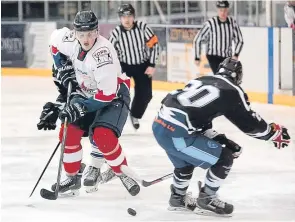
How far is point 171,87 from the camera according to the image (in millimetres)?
9273

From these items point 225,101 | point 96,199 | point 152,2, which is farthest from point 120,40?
point 152,2

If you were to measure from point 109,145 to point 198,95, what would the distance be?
57cm

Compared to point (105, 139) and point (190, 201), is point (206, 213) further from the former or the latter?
point (105, 139)

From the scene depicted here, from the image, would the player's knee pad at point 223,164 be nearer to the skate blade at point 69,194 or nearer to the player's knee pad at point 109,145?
the player's knee pad at point 109,145

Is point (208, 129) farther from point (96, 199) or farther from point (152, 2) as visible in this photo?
point (152, 2)

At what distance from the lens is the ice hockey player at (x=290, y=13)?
786 centimetres

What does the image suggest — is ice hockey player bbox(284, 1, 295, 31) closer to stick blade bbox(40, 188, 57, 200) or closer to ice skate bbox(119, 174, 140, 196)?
ice skate bbox(119, 174, 140, 196)

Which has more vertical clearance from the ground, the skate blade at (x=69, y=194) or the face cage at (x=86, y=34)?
the face cage at (x=86, y=34)

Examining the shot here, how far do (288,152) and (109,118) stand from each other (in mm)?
1851

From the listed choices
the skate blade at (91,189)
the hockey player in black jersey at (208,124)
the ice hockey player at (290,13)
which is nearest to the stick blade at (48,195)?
the skate blade at (91,189)

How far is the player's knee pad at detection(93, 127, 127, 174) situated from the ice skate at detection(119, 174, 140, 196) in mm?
76

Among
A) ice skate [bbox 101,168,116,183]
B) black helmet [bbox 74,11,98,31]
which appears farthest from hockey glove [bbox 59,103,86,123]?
ice skate [bbox 101,168,116,183]

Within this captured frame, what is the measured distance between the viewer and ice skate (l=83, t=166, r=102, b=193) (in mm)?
4359

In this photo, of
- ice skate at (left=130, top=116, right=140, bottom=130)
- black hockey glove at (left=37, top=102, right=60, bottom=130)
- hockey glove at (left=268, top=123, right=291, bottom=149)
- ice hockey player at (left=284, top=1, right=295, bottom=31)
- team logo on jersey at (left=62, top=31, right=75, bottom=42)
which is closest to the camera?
hockey glove at (left=268, top=123, right=291, bottom=149)
